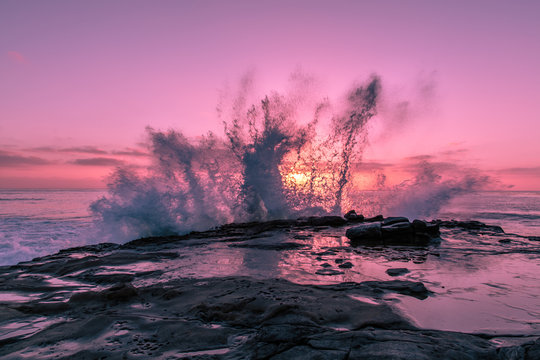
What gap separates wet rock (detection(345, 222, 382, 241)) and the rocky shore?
301cm

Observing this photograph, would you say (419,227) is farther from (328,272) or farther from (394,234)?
(328,272)

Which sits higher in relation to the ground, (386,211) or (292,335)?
(292,335)

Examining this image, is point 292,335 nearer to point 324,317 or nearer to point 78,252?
point 324,317

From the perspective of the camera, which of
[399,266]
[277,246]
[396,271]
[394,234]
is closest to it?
[396,271]

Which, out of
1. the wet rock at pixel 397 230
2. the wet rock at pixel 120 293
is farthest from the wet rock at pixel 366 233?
the wet rock at pixel 120 293

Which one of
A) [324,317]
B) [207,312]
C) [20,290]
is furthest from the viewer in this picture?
[20,290]

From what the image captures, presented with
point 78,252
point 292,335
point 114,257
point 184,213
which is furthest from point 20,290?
point 184,213

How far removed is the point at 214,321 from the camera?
303 centimetres

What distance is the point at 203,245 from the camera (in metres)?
8.35

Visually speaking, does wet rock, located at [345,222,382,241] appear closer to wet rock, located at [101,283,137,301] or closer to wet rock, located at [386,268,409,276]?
wet rock, located at [386,268,409,276]

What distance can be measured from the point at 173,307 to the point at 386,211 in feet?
48.4

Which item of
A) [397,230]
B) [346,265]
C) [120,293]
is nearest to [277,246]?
[346,265]

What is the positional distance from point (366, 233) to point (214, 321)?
637 centimetres

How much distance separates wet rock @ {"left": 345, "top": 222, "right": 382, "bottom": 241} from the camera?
8.28 meters
